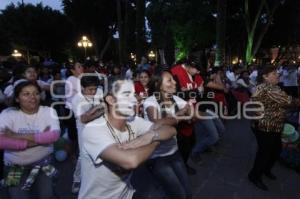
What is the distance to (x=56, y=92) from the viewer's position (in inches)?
381

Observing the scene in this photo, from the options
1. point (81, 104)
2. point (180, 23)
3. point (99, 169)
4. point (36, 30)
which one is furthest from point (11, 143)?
point (36, 30)

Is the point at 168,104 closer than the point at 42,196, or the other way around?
the point at 42,196

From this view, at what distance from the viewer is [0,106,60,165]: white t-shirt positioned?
359cm

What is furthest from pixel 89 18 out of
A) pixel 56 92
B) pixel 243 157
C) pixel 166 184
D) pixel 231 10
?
pixel 166 184

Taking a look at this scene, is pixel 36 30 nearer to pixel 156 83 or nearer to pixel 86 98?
pixel 86 98

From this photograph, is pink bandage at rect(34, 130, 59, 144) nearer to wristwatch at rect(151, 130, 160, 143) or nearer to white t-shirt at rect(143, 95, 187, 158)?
white t-shirt at rect(143, 95, 187, 158)

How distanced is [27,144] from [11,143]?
138mm

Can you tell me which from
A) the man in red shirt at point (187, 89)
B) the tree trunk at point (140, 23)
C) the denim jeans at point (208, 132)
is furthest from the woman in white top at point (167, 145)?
the tree trunk at point (140, 23)

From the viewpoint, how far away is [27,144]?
3.56 metres

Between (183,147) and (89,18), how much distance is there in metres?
36.9

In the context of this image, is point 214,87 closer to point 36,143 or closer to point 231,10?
point 36,143

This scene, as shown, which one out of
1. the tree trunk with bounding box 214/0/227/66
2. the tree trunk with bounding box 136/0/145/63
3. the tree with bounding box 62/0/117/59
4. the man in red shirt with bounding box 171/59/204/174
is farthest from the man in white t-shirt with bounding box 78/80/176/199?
the tree with bounding box 62/0/117/59

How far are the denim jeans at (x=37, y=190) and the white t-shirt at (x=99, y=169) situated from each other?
3.04ft

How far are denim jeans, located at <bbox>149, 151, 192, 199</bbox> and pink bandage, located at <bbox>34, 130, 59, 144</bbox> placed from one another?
105cm
